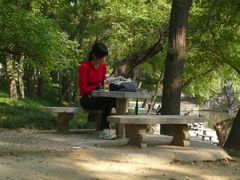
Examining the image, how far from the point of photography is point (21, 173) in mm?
5625

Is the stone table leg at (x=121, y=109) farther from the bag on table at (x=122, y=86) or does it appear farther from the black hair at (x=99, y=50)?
the black hair at (x=99, y=50)

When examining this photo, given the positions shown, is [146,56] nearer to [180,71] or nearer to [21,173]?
[180,71]

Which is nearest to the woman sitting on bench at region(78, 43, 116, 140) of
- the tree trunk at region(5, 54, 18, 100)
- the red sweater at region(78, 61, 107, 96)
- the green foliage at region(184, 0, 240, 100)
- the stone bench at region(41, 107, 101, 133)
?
the red sweater at region(78, 61, 107, 96)

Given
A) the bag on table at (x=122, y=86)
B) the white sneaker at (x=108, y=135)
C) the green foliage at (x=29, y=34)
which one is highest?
the green foliage at (x=29, y=34)

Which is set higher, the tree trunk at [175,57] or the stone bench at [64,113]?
the tree trunk at [175,57]

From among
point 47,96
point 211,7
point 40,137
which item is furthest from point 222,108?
point 40,137

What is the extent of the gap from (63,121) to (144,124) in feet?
7.36

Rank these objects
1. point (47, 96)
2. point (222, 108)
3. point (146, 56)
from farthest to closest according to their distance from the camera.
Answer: point (222, 108) → point (47, 96) → point (146, 56)

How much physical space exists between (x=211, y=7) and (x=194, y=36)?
10.3 feet

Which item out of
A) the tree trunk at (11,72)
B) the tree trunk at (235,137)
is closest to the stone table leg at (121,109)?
the tree trunk at (235,137)

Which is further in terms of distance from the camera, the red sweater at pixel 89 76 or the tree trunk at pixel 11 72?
the tree trunk at pixel 11 72

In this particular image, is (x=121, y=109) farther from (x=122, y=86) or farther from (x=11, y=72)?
(x=11, y=72)

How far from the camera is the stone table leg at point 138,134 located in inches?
303

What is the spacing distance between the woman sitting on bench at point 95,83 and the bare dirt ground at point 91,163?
70 centimetres
